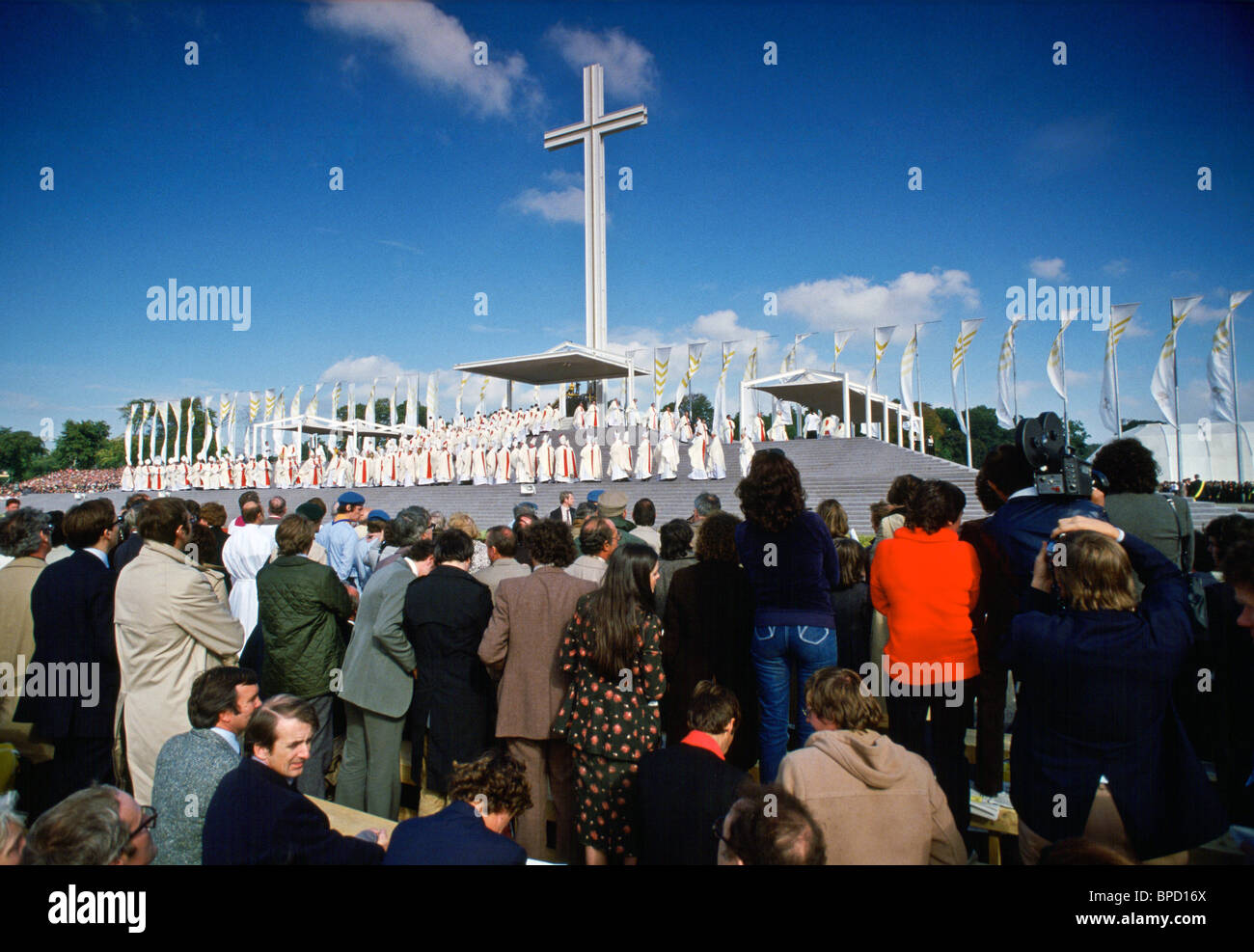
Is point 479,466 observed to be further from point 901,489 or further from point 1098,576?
point 1098,576

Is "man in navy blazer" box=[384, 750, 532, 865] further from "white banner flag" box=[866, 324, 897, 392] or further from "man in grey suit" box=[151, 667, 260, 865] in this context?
"white banner flag" box=[866, 324, 897, 392]

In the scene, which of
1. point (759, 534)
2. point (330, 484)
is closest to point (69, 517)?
point (759, 534)

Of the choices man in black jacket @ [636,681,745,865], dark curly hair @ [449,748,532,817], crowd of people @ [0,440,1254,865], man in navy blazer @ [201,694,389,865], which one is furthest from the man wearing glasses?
man in black jacket @ [636,681,745,865]

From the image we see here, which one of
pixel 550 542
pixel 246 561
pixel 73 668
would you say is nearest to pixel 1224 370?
pixel 550 542

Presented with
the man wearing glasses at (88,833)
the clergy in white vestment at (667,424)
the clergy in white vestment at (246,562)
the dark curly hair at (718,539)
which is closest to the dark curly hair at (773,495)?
the dark curly hair at (718,539)

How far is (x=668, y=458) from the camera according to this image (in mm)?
21016

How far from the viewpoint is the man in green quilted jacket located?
4.02 meters

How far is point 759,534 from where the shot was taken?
3529mm

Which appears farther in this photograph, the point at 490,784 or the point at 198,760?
the point at 198,760

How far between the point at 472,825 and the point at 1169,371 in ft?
70.3

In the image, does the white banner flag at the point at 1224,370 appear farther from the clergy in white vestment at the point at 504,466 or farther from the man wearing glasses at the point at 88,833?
the man wearing glasses at the point at 88,833

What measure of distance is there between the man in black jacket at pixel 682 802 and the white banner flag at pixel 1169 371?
807 inches

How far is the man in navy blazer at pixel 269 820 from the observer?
7.19ft

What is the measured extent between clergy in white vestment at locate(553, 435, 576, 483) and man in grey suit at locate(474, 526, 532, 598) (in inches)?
730
